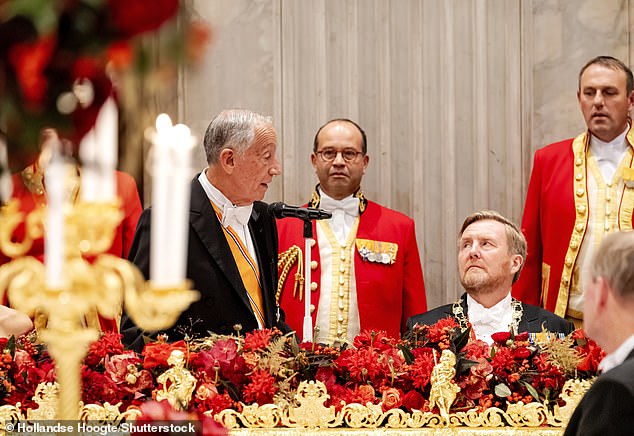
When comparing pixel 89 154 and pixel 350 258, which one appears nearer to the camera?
pixel 89 154

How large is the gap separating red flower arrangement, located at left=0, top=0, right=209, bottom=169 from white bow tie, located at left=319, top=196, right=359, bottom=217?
391 cm

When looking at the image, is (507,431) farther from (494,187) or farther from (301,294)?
(494,187)

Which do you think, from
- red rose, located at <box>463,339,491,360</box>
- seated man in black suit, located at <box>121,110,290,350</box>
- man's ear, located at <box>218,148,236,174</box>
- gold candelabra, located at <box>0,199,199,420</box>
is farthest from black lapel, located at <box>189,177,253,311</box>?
gold candelabra, located at <box>0,199,199,420</box>

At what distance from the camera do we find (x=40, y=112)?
110 centimetres

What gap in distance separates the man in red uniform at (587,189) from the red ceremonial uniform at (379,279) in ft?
1.89

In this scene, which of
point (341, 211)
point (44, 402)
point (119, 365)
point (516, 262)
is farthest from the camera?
point (341, 211)

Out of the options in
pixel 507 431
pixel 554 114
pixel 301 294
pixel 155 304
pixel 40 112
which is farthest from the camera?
pixel 554 114

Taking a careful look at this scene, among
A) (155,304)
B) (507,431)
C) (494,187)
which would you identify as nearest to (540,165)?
(494,187)

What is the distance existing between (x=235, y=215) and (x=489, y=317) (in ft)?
3.86

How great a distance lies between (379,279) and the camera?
4.97 m

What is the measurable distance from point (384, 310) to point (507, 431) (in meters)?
2.08

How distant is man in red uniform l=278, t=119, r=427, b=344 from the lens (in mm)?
4930

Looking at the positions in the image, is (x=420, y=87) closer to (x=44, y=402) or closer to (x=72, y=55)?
(x=44, y=402)

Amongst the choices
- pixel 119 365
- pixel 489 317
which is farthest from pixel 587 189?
pixel 119 365
